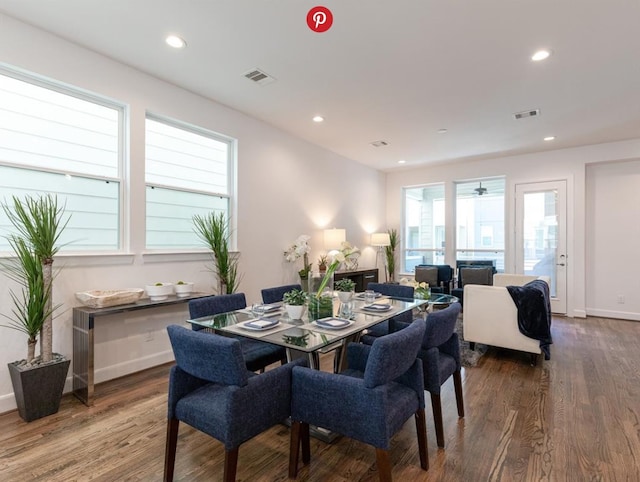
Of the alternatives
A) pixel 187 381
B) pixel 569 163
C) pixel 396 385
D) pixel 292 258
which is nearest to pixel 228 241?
pixel 292 258

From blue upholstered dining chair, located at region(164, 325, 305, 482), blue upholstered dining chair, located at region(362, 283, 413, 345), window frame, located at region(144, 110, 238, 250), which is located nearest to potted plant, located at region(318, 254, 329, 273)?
window frame, located at region(144, 110, 238, 250)

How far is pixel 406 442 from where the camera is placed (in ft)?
7.07

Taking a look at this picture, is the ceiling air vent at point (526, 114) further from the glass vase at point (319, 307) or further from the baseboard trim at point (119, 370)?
the baseboard trim at point (119, 370)

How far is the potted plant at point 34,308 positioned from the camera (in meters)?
2.39

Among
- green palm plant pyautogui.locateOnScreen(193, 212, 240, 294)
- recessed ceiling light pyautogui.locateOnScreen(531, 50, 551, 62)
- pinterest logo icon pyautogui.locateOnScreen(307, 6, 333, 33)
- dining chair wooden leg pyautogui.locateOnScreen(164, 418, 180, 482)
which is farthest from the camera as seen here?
green palm plant pyautogui.locateOnScreen(193, 212, 240, 294)

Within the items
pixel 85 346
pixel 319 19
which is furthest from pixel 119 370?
pixel 319 19

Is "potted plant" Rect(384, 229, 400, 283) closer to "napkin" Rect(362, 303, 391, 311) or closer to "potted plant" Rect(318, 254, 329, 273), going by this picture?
"potted plant" Rect(318, 254, 329, 273)

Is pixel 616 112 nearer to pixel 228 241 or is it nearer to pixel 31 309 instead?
pixel 228 241

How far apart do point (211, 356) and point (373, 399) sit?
755mm

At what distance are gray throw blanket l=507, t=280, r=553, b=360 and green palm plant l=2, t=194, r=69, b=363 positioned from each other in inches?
161

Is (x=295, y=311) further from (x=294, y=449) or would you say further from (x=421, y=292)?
(x=421, y=292)

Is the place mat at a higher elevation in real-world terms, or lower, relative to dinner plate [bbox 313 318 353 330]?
lower

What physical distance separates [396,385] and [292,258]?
3.03m

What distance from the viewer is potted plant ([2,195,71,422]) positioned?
2.39 metres
